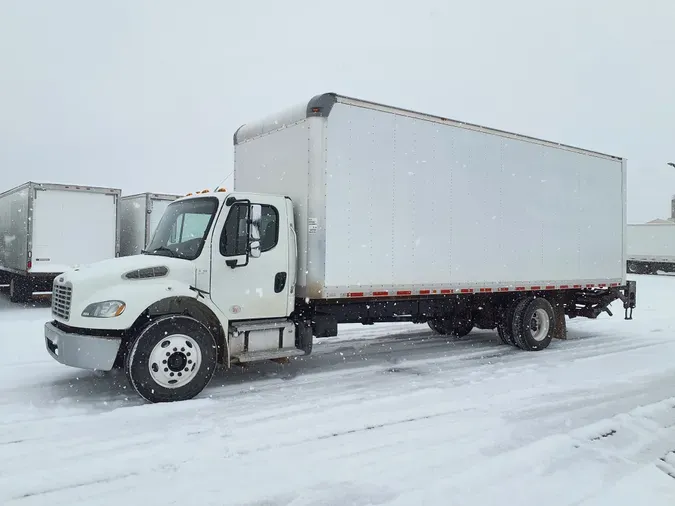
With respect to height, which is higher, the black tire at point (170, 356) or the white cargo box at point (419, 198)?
the white cargo box at point (419, 198)

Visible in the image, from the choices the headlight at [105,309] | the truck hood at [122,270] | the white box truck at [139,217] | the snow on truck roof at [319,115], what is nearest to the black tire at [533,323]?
the snow on truck roof at [319,115]

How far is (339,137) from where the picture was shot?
726cm

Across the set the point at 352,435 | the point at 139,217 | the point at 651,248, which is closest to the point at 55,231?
the point at 139,217

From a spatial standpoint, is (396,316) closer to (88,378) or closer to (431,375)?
(431,375)

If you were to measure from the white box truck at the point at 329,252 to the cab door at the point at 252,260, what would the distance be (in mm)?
18

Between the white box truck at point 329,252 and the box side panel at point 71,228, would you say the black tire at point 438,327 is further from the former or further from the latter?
the box side panel at point 71,228

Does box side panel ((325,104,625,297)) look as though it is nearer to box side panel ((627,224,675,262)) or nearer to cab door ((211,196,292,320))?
cab door ((211,196,292,320))

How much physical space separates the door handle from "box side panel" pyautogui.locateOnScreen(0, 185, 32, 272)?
1150cm

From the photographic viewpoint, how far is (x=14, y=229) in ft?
56.3

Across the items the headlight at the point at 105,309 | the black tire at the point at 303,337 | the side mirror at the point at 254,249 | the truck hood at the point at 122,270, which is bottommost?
the black tire at the point at 303,337

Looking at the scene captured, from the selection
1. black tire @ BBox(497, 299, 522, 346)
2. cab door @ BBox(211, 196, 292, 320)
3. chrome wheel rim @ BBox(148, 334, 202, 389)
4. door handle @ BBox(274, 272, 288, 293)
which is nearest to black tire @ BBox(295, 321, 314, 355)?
cab door @ BBox(211, 196, 292, 320)

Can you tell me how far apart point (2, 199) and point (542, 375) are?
63.9 ft

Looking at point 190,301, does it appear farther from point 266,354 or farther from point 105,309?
point 266,354

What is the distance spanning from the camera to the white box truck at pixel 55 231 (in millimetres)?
15461
